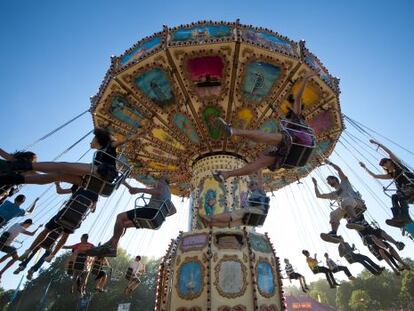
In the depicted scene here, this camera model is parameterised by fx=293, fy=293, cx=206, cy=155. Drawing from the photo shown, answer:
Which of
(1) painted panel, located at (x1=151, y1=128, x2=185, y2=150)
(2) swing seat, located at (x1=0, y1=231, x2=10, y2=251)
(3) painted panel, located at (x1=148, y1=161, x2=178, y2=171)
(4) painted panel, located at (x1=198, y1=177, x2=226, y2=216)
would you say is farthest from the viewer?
(3) painted panel, located at (x1=148, y1=161, x2=178, y2=171)

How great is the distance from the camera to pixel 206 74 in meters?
8.25

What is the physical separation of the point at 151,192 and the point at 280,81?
512cm

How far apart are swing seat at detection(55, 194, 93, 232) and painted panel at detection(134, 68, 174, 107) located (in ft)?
14.7

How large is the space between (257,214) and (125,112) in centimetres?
578

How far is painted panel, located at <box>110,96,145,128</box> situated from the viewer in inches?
356

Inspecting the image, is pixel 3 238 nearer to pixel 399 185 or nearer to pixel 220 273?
pixel 220 273

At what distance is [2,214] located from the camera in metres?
6.23

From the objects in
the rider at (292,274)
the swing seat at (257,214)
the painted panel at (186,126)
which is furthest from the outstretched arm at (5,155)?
the rider at (292,274)

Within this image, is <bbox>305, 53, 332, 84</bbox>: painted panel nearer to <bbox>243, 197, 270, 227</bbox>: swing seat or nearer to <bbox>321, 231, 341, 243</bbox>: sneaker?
<bbox>321, 231, 341, 243</bbox>: sneaker

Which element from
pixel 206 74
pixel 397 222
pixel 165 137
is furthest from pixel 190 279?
pixel 206 74

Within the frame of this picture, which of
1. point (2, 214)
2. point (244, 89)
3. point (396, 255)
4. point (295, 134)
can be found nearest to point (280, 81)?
point (244, 89)

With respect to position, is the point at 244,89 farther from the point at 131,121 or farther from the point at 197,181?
the point at 131,121

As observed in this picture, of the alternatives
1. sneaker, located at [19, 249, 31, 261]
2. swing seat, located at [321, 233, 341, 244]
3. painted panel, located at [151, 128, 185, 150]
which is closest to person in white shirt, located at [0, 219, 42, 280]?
sneaker, located at [19, 249, 31, 261]

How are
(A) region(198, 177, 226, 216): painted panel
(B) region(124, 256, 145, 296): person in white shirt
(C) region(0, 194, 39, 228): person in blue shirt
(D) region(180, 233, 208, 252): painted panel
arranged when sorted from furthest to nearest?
(B) region(124, 256, 145, 296): person in white shirt < (A) region(198, 177, 226, 216): painted panel < (D) region(180, 233, 208, 252): painted panel < (C) region(0, 194, 39, 228): person in blue shirt
